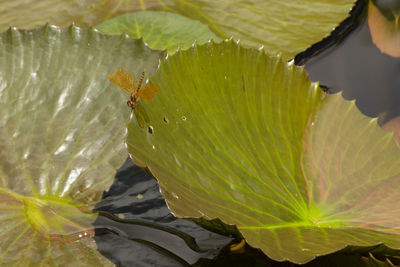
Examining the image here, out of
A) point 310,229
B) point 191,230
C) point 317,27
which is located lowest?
point 191,230

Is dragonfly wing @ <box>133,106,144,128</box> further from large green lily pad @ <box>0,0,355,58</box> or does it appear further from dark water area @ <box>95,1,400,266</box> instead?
large green lily pad @ <box>0,0,355,58</box>

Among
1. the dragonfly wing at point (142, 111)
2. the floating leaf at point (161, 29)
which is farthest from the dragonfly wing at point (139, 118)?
the floating leaf at point (161, 29)

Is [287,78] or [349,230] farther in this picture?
[287,78]

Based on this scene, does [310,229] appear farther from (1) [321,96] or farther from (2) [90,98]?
(2) [90,98]

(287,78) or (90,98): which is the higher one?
(287,78)

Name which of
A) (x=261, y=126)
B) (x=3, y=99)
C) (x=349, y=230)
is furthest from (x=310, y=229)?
(x=3, y=99)

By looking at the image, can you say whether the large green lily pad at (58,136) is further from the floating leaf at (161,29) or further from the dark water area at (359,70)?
the dark water area at (359,70)
